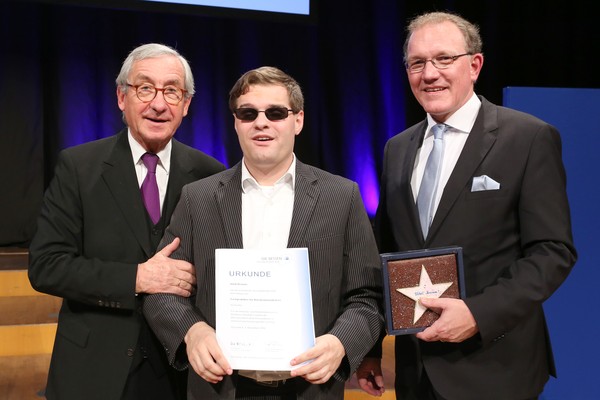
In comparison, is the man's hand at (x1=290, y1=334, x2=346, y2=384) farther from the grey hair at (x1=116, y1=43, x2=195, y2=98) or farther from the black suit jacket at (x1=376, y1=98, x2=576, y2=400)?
the grey hair at (x1=116, y1=43, x2=195, y2=98)

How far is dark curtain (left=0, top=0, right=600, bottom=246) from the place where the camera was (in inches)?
237

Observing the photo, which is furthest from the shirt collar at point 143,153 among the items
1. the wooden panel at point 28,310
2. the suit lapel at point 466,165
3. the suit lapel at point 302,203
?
the wooden panel at point 28,310

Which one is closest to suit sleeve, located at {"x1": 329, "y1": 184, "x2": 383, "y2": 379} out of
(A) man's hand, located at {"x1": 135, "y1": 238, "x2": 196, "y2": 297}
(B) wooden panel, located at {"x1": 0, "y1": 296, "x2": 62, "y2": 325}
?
(A) man's hand, located at {"x1": 135, "y1": 238, "x2": 196, "y2": 297}

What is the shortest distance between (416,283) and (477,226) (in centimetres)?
30

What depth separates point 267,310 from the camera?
1599 millimetres

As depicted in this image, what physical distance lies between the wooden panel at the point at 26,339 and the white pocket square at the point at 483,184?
3.14 meters

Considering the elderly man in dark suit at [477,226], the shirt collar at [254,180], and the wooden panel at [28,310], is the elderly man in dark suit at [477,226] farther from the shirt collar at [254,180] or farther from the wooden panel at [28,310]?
the wooden panel at [28,310]

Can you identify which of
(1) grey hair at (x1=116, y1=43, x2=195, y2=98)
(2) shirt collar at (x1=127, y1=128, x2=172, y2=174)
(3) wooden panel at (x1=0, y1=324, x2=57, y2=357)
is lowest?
(3) wooden panel at (x1=0, y1=324, x2=57, y2=357)

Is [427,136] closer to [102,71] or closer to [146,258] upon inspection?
[146,258]

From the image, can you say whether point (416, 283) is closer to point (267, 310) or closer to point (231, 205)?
point (267, 310)

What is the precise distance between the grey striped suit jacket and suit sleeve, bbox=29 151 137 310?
0.16m

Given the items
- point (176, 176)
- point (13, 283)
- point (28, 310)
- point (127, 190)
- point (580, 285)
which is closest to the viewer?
point (127, 190)

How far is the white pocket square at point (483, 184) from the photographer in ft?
6.21

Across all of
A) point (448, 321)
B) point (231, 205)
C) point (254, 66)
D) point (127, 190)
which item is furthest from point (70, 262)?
point (254, 66)
